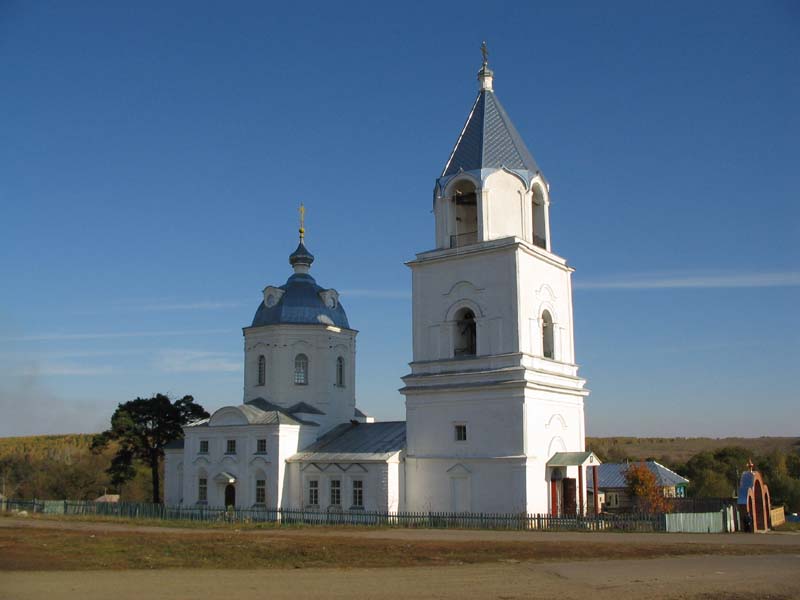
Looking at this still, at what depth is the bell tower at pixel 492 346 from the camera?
30156mm

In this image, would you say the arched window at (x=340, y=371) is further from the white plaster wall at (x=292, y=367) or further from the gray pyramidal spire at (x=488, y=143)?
the gray pyramidal spire at (x=488, y=143)

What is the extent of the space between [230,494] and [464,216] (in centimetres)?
1615

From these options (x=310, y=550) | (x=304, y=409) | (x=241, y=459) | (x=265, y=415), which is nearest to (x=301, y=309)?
(x=304, y=409)

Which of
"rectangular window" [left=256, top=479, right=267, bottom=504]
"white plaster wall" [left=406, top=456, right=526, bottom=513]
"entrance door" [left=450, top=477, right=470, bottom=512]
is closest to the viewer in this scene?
"white plaster wall" [left=406, top=456, right=526, bottom=513]

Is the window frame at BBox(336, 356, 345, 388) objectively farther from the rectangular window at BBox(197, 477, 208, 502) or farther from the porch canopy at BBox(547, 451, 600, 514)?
the porch canopy at BBox(547, 451, 600, 514)

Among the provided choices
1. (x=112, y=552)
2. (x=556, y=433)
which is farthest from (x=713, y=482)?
(x=112, y=552)

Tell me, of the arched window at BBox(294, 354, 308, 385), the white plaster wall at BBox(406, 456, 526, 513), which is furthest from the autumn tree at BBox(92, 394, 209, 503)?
the white plaster wall at BBox(406, 456, 526, 513)

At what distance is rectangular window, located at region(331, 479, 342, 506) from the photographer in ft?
113

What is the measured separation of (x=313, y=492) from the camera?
116ft

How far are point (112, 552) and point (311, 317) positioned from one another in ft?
69.9

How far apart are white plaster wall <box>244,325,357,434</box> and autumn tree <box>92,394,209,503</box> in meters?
5.75

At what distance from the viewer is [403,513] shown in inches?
1226

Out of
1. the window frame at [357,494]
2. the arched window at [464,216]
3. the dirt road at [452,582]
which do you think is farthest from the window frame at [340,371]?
the dirt road at [452,582]

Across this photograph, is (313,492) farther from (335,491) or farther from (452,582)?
(452,582)
